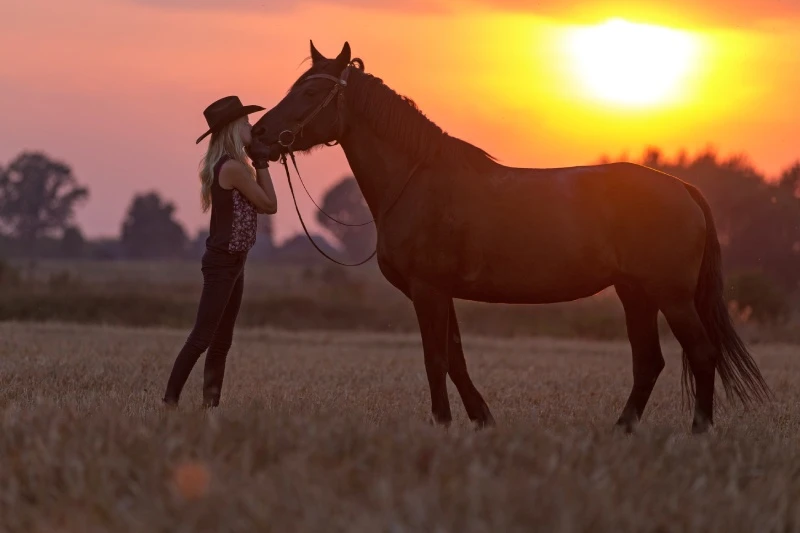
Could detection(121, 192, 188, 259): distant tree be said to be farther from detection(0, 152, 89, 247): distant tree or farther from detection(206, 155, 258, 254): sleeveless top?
detection(206, 155, 258, 254): sleeveless top

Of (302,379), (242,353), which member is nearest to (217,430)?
(302,379)

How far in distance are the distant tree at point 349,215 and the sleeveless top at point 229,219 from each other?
88.5 m

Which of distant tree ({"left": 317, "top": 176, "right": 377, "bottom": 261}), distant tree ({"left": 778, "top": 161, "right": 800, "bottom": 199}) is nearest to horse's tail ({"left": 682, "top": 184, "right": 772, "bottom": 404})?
distant tree ({"left": 778, "top": 161, "right": 800, "bottom": 199})

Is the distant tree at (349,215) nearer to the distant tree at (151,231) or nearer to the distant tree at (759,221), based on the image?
the distant tree at (151,231)

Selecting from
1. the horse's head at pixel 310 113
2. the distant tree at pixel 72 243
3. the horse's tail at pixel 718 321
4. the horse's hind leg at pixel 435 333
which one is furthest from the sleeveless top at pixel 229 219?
the distant tree at pixel 72 243

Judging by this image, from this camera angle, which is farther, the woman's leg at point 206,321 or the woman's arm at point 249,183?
the woman's leg at point 206,321

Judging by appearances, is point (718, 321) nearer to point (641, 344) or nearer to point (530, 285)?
point (641, 344)

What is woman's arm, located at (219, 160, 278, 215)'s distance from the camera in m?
8.50

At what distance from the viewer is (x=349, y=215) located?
114062 millimetres

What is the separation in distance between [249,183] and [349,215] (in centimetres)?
10573

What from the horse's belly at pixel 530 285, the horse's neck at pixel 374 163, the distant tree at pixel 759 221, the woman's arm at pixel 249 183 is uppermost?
the distant tree at pixel 759 221

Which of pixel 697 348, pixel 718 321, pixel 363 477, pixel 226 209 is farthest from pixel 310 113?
pixel 363 477

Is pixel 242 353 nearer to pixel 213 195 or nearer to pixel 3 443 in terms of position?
pixel 213 195

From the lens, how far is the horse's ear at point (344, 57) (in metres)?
8.55
